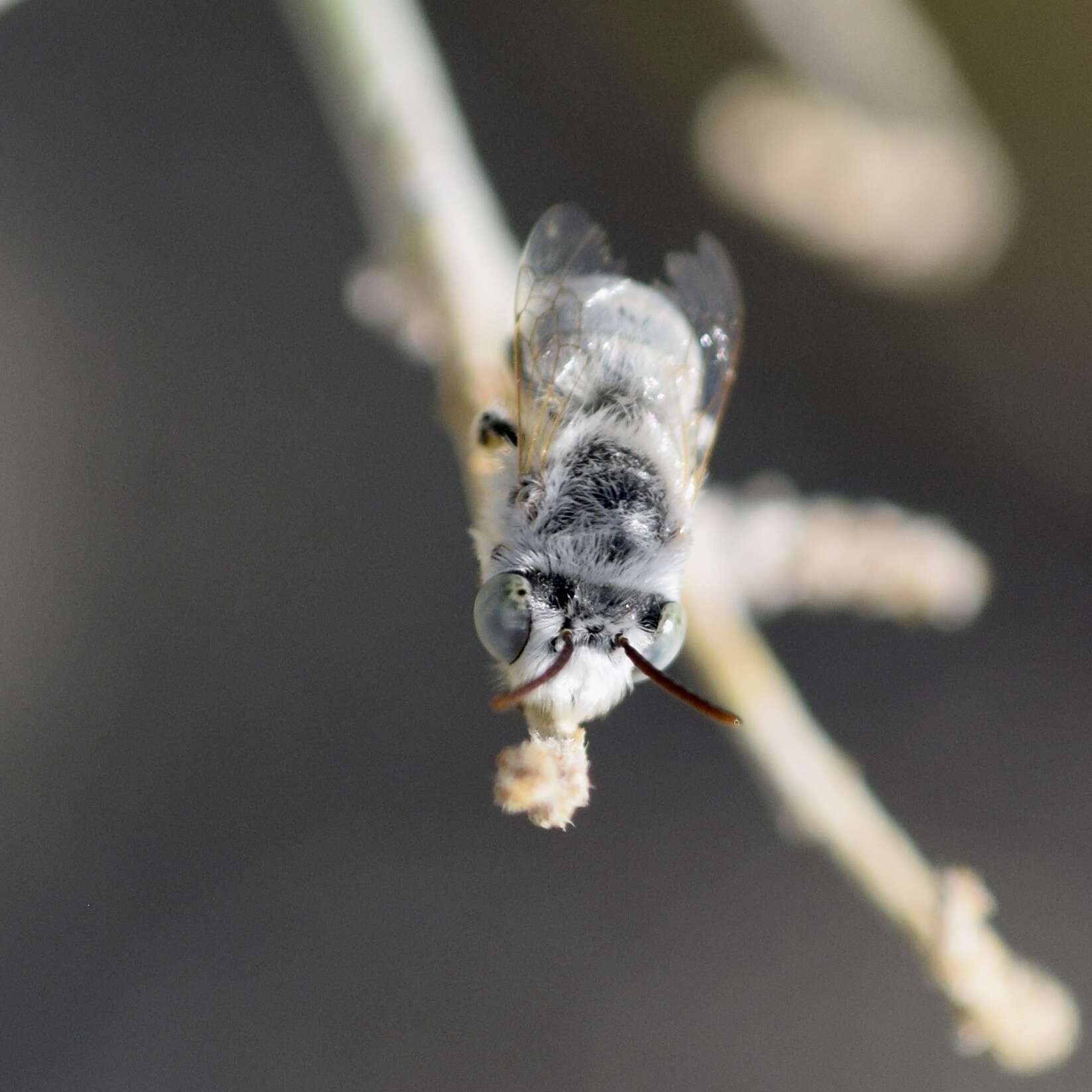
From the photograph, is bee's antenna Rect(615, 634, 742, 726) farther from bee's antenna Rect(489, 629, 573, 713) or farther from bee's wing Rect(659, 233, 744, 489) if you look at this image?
bee's wing Rect(659, 233, 744, 489)

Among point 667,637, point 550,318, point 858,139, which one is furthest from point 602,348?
point 858,139

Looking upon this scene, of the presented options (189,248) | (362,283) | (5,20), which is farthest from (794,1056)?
(5,20)

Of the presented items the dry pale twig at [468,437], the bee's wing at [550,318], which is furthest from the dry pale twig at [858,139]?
the bee's wing at [550,318]

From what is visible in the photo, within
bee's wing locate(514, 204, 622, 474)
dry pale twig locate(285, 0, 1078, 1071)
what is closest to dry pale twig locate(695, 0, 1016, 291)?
dry pale twig locate(285, 0, 1078, 1071)

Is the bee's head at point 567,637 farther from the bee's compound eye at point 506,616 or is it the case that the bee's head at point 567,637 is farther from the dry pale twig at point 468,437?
the dry pale twig at point 468,437

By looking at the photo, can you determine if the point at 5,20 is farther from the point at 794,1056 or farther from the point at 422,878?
the point at 794,1056

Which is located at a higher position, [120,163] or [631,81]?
[631,81]
